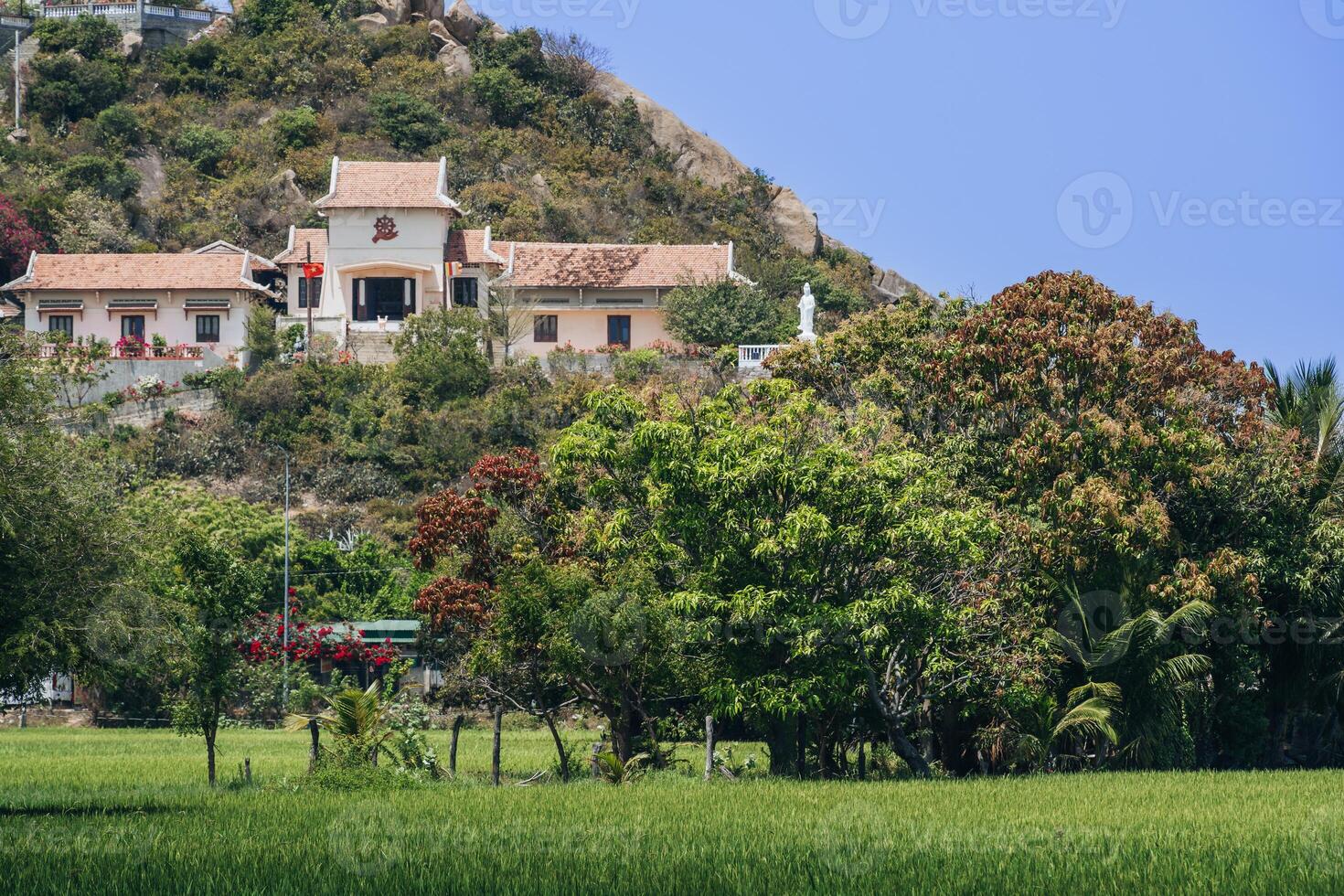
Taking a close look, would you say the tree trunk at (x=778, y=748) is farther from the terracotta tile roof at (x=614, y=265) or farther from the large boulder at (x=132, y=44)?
the large boulder at (x=132, y=44)

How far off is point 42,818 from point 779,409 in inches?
565

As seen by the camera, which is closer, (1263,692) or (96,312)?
(1263,692)

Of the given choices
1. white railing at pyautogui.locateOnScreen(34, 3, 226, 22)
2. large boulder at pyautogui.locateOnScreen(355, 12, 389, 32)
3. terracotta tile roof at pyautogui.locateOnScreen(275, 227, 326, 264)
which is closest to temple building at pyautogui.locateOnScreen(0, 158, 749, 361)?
terracotta tile roof at pyautogui.locateOnScreen(275, 227, 326, 264)

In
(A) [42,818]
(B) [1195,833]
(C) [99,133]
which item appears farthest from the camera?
(C) [99,133]

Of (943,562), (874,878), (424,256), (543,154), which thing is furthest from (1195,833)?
(543,154)

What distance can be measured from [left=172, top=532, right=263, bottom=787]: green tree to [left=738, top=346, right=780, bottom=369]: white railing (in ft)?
102

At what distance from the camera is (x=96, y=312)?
66812 mm

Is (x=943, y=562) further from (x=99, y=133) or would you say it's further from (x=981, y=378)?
(x=99, y=133)

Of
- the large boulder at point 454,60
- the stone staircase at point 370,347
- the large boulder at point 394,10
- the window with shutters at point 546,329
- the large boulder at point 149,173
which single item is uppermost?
the large boulder at point 394,10

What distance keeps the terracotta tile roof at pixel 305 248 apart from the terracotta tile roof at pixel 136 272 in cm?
208

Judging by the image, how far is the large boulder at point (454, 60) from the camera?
95875 millimetres

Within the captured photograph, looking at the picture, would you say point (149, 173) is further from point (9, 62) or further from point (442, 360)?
point (442, 360)

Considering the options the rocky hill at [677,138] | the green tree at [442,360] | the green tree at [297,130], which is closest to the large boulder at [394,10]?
the rocky hill at [677,138]

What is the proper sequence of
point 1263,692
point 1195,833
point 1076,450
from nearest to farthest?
point 1195,833, point 1076,450, point 1263,692
